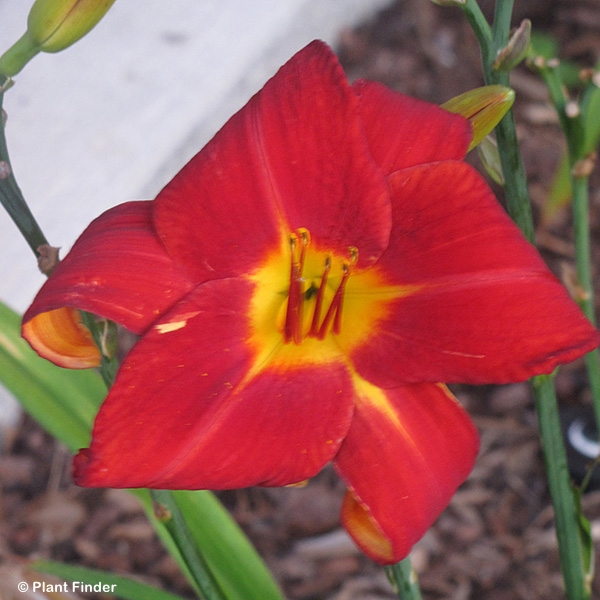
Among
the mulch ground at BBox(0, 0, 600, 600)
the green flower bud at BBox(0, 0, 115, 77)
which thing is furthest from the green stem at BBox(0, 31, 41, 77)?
the mulch ground at BBox(0, 0, 600, 600)

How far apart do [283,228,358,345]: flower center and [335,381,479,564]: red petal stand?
45 mm

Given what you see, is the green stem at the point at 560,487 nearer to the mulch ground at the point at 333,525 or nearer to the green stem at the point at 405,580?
the green stem at the point at 405,580

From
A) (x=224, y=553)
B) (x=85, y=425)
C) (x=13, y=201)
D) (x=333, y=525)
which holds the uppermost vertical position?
(x=13, y=201)

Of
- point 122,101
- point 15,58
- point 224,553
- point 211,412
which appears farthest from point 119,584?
point 122,101

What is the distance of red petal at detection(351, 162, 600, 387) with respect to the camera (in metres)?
0.40

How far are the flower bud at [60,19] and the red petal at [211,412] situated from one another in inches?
6.7

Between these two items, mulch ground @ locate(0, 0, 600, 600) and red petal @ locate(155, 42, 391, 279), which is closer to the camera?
red petal @ locate(155, 42, 391, 279)

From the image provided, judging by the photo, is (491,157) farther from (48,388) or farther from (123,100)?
(123,100)

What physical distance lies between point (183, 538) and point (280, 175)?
26 cm

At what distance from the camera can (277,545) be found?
3.86ft

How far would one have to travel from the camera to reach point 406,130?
0.44 meters

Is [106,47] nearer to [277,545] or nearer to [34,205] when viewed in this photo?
[34,205]

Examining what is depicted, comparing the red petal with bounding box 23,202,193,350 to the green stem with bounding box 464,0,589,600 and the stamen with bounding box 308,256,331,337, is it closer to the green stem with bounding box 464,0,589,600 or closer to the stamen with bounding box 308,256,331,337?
the stamen with bounding box 308,256,331,337

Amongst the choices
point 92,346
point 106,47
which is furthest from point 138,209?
point 106,47
